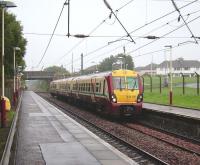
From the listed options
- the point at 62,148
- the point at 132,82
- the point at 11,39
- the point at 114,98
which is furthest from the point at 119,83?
the point at 11,39

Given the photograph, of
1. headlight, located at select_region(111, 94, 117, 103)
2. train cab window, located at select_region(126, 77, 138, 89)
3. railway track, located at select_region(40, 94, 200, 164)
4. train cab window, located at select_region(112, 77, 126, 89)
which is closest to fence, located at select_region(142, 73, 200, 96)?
train cab window, located at select_region(126, 77, 138, 89)

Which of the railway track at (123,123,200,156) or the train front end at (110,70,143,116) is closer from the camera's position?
the railway track at (123,123,200,156)

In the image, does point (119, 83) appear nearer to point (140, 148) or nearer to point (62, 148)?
point (140, 148)

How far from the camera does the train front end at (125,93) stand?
29188mm

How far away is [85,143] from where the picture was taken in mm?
18203

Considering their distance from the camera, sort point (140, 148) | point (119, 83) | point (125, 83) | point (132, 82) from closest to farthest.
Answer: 1. point (140, 148)
2. point (119, 83)
3. point (125, 83)
4. point (132, 82)

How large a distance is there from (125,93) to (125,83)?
28.9 inches

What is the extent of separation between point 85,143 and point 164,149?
113 inches

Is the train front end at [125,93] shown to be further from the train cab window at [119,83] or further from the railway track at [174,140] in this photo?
the railway track at [174,140]

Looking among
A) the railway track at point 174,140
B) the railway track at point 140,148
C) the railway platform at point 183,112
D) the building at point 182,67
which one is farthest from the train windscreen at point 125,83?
the building at point 182,67

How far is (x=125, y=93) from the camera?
1161 inches

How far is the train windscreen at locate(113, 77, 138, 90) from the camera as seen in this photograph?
2973 centimetres

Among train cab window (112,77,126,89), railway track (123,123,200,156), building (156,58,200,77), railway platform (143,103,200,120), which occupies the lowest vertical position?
railway track (123,123,200,156)

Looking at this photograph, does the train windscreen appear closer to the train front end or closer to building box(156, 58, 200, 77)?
the train front end
